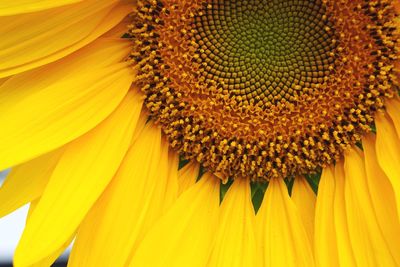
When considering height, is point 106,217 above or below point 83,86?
below

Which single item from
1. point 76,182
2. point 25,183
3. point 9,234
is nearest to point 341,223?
point 76,182

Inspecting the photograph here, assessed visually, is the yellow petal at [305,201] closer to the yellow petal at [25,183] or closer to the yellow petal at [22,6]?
the yellow petal at [25,183]

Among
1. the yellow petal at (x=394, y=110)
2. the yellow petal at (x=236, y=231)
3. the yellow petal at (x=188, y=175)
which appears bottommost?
the yellow petal at (x=236, y=231)

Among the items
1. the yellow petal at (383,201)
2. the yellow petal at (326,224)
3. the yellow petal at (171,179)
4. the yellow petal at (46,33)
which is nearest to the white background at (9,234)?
the yellow petal at (171,179)

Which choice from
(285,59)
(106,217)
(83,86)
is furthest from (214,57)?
(106,217)

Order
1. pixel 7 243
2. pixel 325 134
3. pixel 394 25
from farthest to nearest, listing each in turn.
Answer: pixel 7 243, pixel 325 134, pixel 394 25

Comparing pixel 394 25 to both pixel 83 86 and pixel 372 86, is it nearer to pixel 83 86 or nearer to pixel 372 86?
pixel 372 86

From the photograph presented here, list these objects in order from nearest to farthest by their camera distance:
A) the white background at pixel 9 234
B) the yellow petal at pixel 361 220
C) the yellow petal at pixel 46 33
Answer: the yellow petal at pixel 46 33 → the yellow petal at pixel 361 220 → the white background at pixel 9 234

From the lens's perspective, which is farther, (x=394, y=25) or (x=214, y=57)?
(x=214, y=57)
